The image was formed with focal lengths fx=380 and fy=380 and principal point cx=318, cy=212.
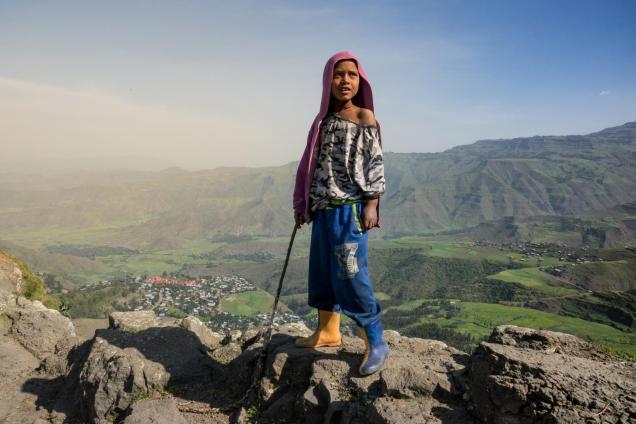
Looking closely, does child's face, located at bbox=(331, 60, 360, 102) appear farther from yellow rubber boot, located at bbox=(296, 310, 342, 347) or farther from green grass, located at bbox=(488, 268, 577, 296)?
green grass, located at bbox=(488, 268, 577, 296)

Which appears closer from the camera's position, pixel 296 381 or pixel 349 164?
pixel 349 164

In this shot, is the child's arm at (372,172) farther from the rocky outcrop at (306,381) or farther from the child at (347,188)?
the rocky outcrop at (306,381)

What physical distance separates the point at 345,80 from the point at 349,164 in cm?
105

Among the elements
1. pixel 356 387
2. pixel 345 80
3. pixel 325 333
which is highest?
pixel 345 80

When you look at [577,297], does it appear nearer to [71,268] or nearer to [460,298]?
[460,298]

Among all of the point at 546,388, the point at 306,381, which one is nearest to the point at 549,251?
the point at 306,381

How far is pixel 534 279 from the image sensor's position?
367ft

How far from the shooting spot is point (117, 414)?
17.4 feet

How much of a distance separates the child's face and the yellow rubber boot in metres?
3.02

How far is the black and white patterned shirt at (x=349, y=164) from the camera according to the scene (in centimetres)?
471

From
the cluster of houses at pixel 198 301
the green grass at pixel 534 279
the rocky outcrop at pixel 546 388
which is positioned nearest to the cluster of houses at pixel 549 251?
the green grass at pixel 534 279

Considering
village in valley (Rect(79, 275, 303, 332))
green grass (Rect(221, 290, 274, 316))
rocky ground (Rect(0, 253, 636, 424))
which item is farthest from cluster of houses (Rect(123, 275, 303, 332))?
rocky ground (Rect(0, 253, 636, 424))

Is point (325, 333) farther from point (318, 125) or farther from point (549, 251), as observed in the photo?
point (549, 251)

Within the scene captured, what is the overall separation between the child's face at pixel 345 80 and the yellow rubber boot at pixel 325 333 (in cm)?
302
